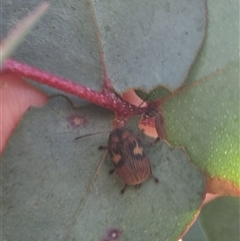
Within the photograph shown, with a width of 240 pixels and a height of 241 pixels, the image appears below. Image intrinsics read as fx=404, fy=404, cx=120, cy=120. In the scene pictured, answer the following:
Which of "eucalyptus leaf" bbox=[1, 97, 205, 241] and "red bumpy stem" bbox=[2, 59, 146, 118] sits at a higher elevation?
"red bumpy stem" bbox=[2, 59, 146, 118]

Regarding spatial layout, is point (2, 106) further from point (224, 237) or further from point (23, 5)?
point (224, 237)

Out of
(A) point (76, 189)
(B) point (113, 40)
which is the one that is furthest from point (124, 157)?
(B) point (113, 40)

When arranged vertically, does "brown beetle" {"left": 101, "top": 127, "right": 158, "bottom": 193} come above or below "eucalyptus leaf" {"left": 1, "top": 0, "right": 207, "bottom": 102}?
below

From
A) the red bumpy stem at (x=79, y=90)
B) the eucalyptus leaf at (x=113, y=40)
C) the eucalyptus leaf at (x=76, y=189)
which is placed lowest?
the eucalyptus leaf at (x=76, y=189)

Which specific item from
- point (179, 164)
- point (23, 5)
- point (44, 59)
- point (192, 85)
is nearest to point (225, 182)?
point (179, 164)

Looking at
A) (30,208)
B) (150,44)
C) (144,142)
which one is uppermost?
(150,44)

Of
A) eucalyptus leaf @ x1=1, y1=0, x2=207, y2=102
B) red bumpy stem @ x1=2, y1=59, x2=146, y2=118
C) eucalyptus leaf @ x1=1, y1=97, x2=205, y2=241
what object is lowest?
eucalyptus leaf @ x1=1, y1=97, x2=205, y2=241

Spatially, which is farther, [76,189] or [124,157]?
[124,157]

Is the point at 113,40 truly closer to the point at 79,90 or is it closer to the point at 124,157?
the point at 79,90
